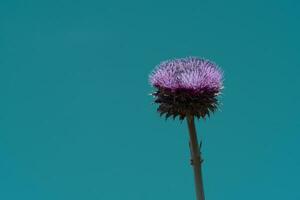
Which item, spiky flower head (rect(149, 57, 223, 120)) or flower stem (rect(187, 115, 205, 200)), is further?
spiky flower head (rect(149, 57, 223, 120))

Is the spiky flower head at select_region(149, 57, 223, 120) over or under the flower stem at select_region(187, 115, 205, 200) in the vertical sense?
over

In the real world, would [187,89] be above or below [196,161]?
above

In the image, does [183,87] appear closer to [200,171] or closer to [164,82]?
[164,82]

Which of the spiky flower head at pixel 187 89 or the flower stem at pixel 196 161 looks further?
the spiky flower head at pixel 187 89

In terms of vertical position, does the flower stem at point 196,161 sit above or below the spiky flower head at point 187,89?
below

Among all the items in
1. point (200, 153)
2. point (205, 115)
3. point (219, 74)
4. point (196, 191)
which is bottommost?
point (196, 191)

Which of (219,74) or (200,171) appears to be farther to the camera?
(219,74)

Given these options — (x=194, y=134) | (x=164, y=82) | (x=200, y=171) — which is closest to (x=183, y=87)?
(x=164, y=82)

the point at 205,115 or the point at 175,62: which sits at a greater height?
the point at 175,62
